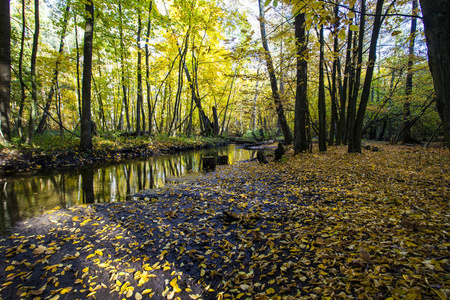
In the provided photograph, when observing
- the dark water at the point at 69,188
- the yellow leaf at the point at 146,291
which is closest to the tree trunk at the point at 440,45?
the yellow leaf at the point at 146,291

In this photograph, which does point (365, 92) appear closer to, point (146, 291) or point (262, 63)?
point (262, 63)

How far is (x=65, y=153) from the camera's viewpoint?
10789 millimetres

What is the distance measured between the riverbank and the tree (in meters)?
0.98

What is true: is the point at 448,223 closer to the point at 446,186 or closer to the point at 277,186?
the point at 446,186

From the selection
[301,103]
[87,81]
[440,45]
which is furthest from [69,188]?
[301,103]

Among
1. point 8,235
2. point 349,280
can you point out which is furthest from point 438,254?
point 8,235

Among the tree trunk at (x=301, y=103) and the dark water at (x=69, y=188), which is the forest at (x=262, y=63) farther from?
the dark water at (x=69, y=188)

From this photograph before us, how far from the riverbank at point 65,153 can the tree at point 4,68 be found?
0.98 meters

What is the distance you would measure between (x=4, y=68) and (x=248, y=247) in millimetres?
13124

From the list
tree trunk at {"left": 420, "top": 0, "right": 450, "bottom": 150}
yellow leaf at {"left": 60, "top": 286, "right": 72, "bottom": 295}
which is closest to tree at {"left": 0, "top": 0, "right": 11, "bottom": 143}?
yellow leaf at {"left": 60, "top": 286, "right": 72, "bottom": 295}

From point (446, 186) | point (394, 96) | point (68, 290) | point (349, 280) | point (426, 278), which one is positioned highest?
point (394, 96)

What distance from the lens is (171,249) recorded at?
10.9 feet

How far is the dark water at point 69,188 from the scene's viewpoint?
5329 millimetres

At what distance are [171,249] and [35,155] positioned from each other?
10.6 meters
